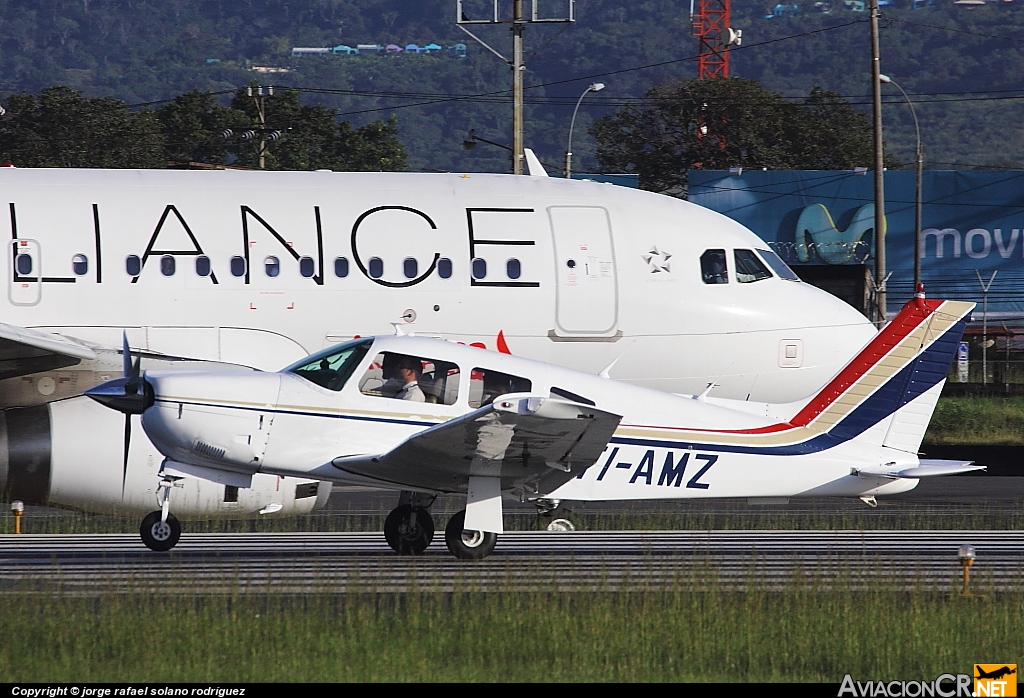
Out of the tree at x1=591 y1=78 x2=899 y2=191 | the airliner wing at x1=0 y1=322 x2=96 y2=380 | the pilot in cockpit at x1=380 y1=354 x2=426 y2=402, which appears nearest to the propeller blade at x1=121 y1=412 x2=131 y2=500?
the airliner wing at x1=0 y1=322 x2=96 y2=380

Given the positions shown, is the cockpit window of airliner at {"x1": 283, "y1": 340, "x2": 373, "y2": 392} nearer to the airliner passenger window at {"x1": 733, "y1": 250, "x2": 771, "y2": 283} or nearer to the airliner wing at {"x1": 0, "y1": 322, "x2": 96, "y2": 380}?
the airliner wing at {"x1": 0, "y1": 322, "x2": 96, "y2": 380}

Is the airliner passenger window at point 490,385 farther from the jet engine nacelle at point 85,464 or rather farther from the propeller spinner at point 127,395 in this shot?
the propeller spinner at point 127,395

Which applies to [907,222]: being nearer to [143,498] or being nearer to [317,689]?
[143,498]

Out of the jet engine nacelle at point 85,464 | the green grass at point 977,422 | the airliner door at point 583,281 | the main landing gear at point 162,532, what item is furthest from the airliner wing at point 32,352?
the green grass at point 977,422

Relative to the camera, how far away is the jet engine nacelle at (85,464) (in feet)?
54.6

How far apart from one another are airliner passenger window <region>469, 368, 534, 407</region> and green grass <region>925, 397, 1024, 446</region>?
17372 mm

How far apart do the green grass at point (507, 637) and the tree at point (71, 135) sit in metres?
67.4

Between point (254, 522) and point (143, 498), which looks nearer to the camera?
point (143, 498)

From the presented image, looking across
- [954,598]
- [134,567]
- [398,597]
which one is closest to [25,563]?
[134,567]

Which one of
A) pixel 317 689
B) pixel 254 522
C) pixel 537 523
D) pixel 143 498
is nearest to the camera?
pixel 317 689

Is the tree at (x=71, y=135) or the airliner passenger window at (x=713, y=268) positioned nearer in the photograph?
the airliner passenger window at (x=713, y=268)

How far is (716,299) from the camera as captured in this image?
20.7m

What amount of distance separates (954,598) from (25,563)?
9.22 metres

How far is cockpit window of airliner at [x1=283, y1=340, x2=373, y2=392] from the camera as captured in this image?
1482cm
